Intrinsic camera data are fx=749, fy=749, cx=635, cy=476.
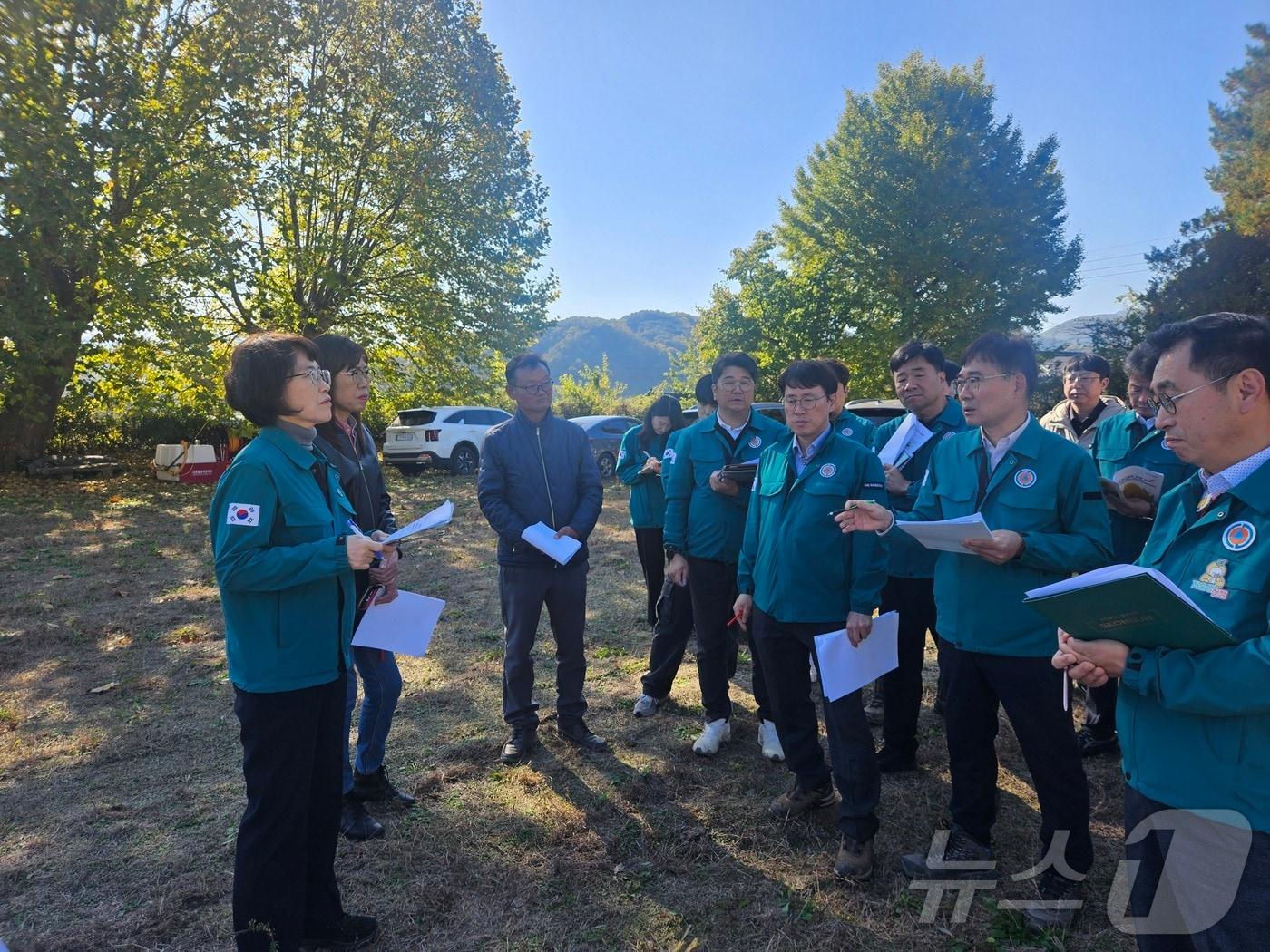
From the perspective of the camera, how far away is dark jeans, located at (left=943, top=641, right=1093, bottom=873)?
255 centimetres

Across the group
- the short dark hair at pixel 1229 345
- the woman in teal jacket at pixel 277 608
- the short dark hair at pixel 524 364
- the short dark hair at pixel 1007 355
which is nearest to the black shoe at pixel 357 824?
the woman in teal jacket at pixel 277 608

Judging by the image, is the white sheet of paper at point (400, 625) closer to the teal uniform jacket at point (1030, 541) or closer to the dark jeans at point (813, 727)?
the dark jeans at point (813, 727)

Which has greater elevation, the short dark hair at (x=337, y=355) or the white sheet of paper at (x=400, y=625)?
the short dark hair at (x=337, y=355)

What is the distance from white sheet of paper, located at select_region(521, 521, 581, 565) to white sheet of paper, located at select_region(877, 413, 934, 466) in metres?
1.71

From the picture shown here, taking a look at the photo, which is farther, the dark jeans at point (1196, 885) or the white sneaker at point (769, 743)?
the white sneaker at point (769, 743)

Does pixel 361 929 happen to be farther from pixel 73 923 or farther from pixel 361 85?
pixel 361 85

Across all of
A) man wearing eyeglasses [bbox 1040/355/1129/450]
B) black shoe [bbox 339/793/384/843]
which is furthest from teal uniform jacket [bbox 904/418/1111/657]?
black shoe [bbox 339/793/384/843]

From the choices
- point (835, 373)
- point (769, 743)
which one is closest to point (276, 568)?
point (835, 373)

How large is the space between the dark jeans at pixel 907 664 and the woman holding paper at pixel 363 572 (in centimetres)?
240

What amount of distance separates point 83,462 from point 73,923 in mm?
15914

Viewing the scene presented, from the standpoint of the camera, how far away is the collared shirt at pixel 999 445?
266cm

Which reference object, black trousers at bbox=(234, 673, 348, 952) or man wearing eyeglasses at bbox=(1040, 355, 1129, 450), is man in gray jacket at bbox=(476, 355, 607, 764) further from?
man wearing eyeglasses at bbox=(1040, 355, 1129, 450)

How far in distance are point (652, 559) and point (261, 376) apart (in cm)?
378

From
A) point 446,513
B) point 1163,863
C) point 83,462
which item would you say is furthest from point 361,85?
point 1163,863
